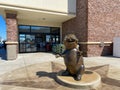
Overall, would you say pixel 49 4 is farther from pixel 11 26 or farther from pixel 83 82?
pixel 83 82

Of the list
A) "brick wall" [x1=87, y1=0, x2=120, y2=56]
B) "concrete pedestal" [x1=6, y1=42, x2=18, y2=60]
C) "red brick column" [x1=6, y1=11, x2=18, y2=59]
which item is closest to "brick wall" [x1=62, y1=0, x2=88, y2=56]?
"brick wall" [x1=87, y1=0, x2=120, y2=56]

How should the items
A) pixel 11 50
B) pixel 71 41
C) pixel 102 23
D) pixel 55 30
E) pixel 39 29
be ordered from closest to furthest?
pixel 71 41 < pixel 11 50 < pixel 102 23 < pixel 39 29 < pixel 55 30

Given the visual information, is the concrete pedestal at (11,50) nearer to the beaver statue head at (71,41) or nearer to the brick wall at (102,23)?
the brick wall at (102,23)

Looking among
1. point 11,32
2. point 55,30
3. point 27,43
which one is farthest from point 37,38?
point 11,32

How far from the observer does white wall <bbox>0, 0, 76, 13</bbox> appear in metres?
9.53

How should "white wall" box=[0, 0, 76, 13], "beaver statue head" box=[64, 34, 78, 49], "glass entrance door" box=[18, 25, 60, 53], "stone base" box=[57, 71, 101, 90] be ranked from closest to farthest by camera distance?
1. "stone base" box=[57, 71, 101, 90]
2. "beaver statue head" box=[64, 34, 78, 49]
3. "white wall" box=[0, 0, 76, 13]
4. "glass entrance door" box=[18, 25, 60, 53]

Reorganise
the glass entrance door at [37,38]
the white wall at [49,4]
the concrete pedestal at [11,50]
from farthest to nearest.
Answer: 1. the glass entrance door at [37,38]
2. the concrete pedestal at [11,50]
3. the white wall at [49,4]

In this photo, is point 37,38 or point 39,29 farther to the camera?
point 37,38

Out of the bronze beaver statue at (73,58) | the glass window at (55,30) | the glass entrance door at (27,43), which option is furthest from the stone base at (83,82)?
the glass window at (55,30)

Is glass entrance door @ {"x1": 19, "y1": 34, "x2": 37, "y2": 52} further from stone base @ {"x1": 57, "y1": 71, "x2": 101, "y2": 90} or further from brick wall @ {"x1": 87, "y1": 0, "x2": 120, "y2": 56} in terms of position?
stone base @ {"x1": 57, "y1": 71, "x2": 101, "y2": 90}

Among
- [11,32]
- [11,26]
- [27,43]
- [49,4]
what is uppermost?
[49,4]

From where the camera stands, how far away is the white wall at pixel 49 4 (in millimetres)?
9527

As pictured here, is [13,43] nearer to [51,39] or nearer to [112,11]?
[51,39]

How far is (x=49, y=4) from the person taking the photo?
10.8 m
